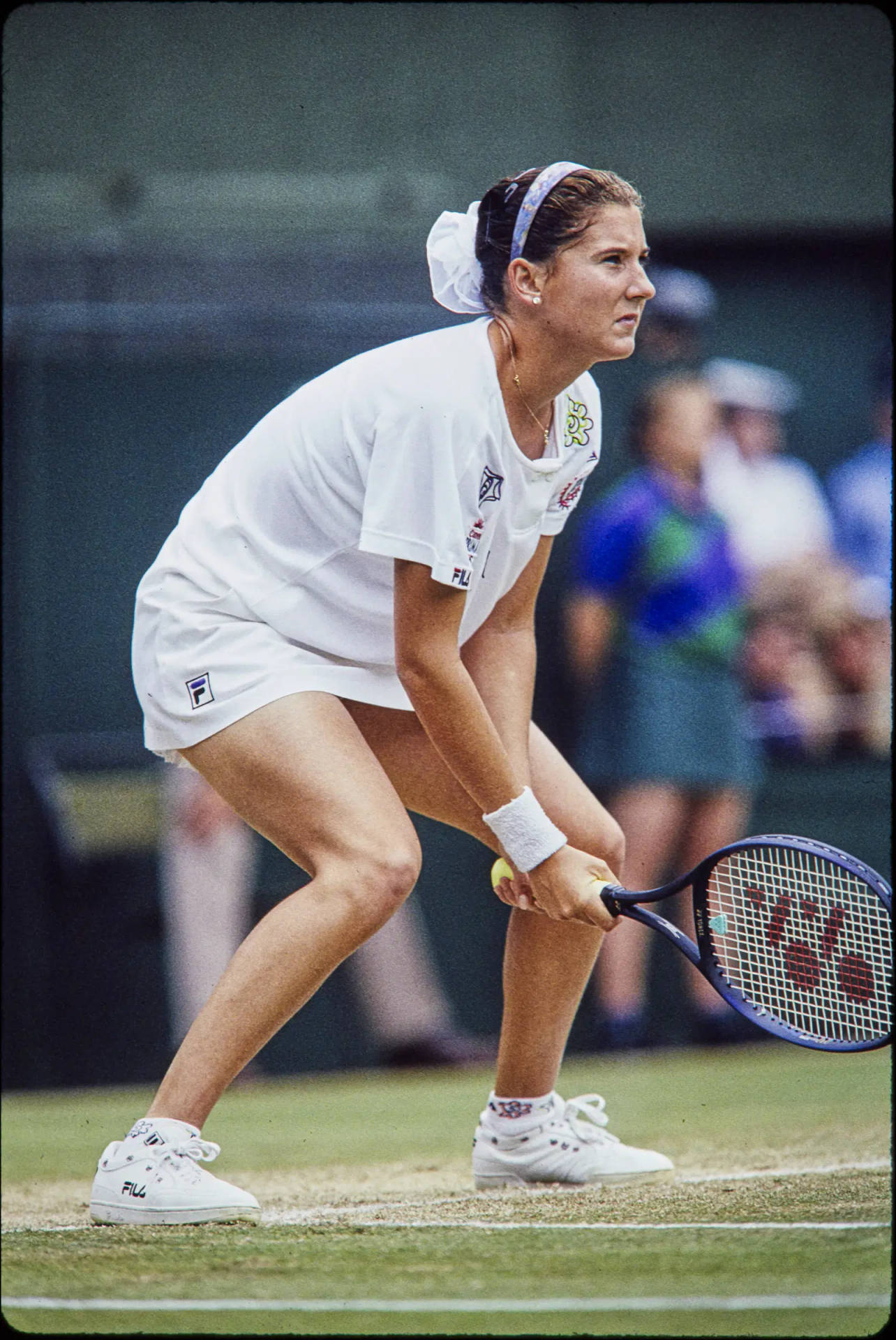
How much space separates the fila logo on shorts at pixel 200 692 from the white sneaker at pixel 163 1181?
651 millimetres

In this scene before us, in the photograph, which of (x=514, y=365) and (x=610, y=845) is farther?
(x=610, y=845)

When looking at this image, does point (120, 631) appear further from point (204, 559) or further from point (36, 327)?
point (204, 559)

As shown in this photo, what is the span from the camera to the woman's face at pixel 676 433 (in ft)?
18.7

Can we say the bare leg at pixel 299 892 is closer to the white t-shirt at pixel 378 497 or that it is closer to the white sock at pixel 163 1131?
the white sock at pixel 163 1131

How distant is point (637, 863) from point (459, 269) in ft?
9.10

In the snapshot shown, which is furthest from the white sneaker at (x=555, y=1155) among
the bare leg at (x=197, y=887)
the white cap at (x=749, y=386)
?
the white cap at (x=749, y=386)

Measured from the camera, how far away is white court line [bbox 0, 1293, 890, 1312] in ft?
7.98

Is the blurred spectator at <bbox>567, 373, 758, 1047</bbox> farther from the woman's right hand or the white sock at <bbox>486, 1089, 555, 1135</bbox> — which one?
the woman's right hand

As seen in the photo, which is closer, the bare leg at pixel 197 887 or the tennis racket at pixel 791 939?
the tennis racket at pixel 791 939

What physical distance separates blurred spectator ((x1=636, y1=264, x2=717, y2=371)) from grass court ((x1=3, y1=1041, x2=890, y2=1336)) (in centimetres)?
261

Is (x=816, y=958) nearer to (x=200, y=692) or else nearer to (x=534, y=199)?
(x=200, y=692)

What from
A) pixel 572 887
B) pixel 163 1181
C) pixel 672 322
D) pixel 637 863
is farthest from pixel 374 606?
pixel 672 322

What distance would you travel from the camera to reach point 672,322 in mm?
6000

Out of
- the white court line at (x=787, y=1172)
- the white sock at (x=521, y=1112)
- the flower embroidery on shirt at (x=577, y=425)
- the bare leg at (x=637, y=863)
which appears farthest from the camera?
the bare leg at (x=637, y=863)
